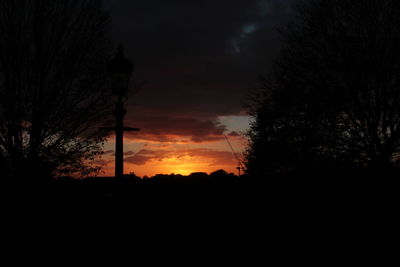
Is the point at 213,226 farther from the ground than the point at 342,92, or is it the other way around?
the point at 342,92

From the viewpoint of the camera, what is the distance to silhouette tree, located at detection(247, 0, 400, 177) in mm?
10062

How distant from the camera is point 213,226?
42.3ft

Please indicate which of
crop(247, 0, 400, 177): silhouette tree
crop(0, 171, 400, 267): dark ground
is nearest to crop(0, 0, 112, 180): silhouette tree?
crop(0, 171, 400, 267): dark ground

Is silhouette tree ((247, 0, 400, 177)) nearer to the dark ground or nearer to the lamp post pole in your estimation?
the dark ground

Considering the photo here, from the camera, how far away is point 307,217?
46.6 ft

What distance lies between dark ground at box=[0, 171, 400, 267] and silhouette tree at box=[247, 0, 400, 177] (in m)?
1.30

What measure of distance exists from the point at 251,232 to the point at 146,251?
4.12 metres

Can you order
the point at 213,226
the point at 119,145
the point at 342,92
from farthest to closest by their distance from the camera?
1. the point at 213,226
2. the point at 342,92
3. the point at 119,145

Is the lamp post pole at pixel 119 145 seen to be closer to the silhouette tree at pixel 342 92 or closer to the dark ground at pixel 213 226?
the dark ground at pixel 213 226

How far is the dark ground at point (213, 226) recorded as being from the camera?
8117 mm

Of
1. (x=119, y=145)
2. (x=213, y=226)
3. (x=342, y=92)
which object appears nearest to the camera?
(x=119, y=145)

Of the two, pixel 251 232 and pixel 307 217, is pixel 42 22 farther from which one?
pixel 307 217

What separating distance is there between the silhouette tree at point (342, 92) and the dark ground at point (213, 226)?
4.26 ft

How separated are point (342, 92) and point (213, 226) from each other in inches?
268
